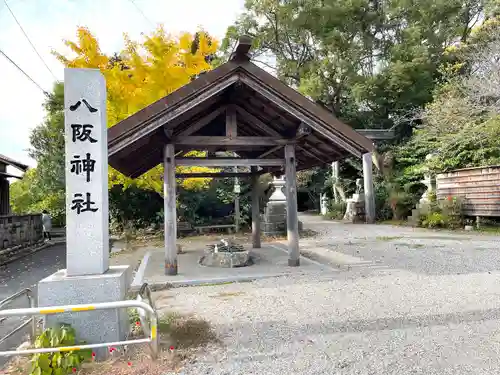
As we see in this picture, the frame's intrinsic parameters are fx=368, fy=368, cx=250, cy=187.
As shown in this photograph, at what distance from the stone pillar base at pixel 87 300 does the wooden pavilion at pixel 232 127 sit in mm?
2956

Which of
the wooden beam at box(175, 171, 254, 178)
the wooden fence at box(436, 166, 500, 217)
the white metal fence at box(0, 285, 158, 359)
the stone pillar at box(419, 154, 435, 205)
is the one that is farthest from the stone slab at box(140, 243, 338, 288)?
the stone pillar at box(419, 154, 435, 205)

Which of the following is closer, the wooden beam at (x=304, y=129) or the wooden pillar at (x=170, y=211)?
the wooden beam at (x=304, y=129)

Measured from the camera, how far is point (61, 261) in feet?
38.4

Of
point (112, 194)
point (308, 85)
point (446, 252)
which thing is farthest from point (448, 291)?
point (308, 85)

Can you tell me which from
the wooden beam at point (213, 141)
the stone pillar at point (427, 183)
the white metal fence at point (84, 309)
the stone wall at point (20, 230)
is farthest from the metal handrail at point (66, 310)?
the stone pillar at point (427, 183)

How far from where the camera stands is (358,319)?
4.88m

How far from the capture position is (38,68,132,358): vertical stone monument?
12.9 ft

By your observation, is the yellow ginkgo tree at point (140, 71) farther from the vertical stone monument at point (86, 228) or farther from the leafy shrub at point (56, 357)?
the leafy shrub at point (56, 357)

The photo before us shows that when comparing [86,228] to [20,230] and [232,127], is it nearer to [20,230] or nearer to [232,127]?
[232,127]

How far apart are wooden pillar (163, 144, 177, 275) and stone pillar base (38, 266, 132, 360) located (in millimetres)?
3528

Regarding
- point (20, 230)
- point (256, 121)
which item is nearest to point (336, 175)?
point (256, 121)

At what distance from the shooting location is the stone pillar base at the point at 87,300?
3.90m

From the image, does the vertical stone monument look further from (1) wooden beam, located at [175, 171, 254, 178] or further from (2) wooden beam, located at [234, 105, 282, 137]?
(1) wooden beam, located at [175, 171, 254, 178]

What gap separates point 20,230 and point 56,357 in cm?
1332
